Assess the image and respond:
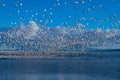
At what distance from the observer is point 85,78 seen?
6162cm

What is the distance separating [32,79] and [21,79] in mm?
1713

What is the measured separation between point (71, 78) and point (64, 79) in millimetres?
1743

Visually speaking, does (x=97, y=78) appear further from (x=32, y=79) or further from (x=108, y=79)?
(x=32, y=79)

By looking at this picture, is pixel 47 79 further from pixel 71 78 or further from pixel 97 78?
pixel 97 78

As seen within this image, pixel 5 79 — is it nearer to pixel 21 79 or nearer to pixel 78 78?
pixel 21 79

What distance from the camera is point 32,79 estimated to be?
60.5 meters

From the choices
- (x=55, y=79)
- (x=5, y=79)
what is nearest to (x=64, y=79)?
(x=55, y=79)

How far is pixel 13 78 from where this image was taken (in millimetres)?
62750

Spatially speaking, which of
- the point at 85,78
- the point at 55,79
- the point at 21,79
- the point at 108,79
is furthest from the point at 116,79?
the point at 21,79

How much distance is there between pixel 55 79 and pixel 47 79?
1.28 m

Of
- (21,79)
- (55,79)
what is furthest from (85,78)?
(21,79)

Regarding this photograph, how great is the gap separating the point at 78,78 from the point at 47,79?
4.92m

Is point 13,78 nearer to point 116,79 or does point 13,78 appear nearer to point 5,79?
point 5,79

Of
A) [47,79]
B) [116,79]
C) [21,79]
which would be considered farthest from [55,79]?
[116,79]
